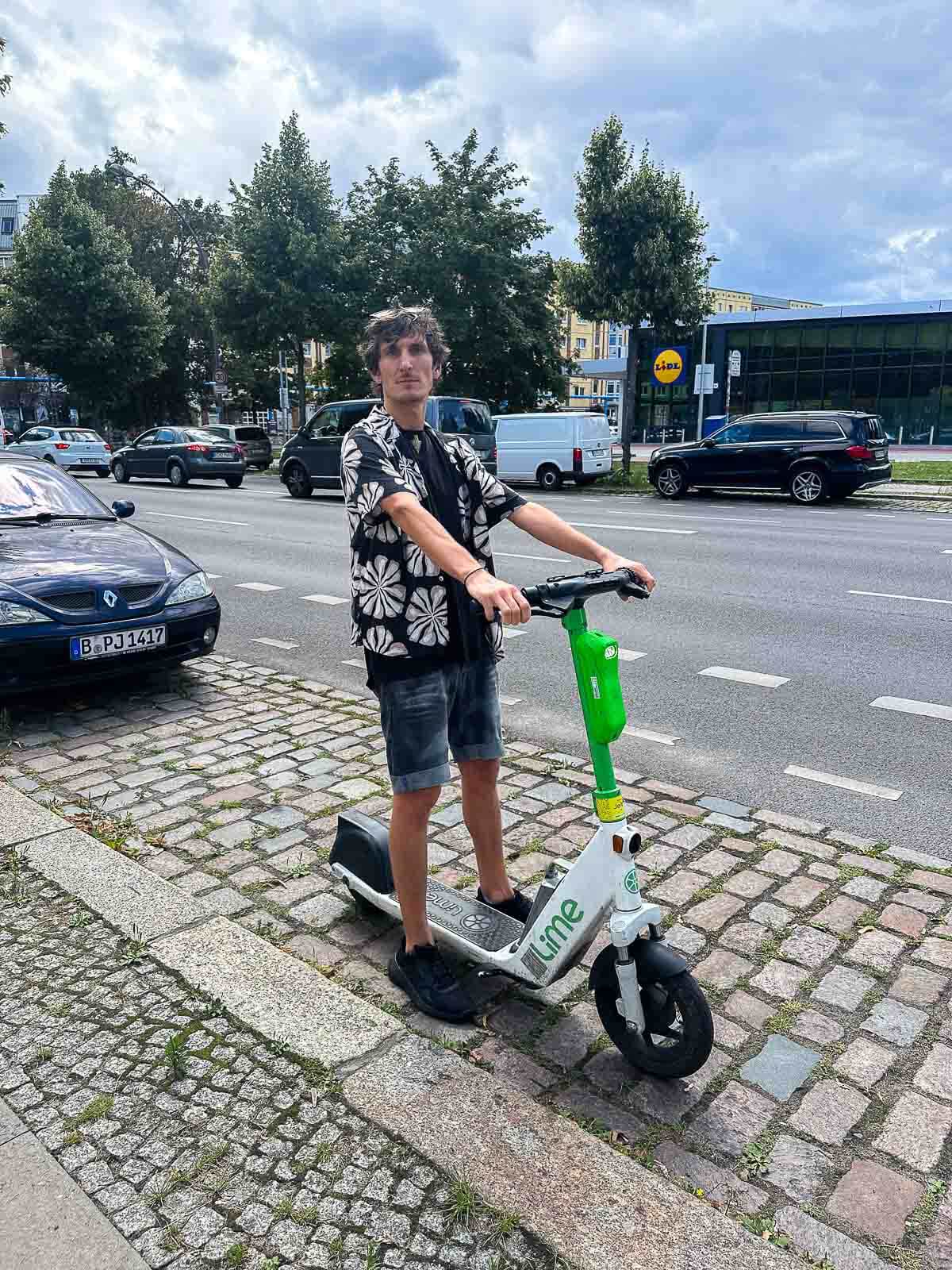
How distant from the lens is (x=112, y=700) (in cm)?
594

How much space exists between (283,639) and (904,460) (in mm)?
27577

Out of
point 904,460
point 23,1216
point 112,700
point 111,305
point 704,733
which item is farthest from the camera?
point 111,305

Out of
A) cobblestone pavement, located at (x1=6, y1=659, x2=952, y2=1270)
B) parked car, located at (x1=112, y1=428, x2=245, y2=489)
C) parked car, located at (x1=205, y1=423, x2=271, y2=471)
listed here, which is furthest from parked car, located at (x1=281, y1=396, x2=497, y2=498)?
cobblestone pavement, located at (x1=6, y1=659, x2=952, y2=1270)

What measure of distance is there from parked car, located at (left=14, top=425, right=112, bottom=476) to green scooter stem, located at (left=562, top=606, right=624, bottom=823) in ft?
107

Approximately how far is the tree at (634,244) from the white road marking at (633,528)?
32.8 ft

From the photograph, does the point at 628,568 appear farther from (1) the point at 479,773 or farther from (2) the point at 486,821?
(2) the point at 486,821

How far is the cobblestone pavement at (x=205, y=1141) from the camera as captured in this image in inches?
77.8

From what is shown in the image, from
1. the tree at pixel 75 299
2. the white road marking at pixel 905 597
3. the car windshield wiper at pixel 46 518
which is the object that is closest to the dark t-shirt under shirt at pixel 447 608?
the car windshield wiper at pixel 46 518

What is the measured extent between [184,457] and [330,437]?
715cm

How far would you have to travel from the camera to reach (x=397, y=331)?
2623 millimetres

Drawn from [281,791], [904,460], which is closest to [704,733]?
[281,791]

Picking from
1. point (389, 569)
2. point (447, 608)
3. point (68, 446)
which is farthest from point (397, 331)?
point (68, 446)

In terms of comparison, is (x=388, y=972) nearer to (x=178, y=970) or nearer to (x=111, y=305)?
(x=178, y=970)

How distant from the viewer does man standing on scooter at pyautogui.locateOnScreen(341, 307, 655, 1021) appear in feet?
8.45
